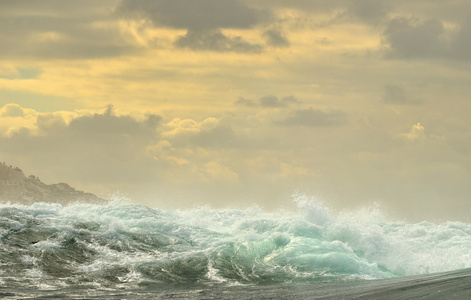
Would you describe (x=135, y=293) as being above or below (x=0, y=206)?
below

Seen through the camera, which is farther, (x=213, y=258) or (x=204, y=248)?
(x=204, y=248)

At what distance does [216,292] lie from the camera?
18219mm

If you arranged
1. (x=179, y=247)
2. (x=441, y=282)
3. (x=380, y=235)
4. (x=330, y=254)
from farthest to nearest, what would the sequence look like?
(x=380, y=235), (x=179, y=247), (x=330, y=254), (x=441, y=282)

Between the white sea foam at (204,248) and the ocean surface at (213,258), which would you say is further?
the white sea foam at (204,248)

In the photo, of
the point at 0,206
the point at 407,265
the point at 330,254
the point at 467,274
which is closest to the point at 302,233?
the point at 330,254

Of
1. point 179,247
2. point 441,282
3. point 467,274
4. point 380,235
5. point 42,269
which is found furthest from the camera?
point 380,235

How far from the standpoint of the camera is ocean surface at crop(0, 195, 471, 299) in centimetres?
1809

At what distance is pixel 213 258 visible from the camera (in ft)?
80.3

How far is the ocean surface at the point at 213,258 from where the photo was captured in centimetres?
1809

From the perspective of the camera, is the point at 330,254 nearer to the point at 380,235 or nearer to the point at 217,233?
the point at 380,235

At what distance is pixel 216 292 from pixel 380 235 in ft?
43.3

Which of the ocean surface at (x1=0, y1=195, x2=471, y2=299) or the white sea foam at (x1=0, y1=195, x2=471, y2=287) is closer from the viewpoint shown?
the ocean surface at (x1=0, y1=195, x2=471, y2=299)

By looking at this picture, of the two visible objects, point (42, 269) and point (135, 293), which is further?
point (42, 269)

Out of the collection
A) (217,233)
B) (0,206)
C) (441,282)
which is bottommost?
(441,282)
